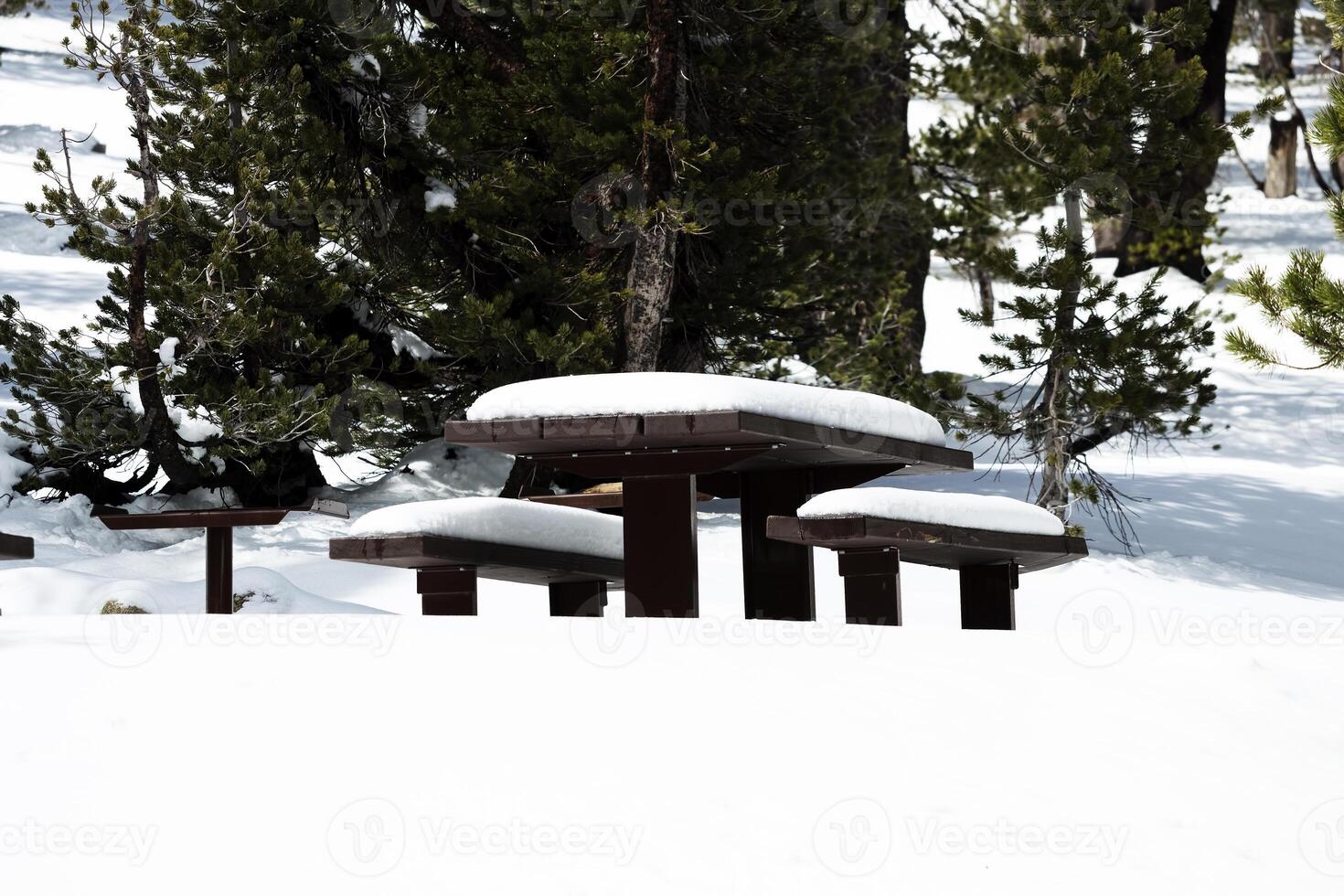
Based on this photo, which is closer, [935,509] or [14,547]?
[14,547]

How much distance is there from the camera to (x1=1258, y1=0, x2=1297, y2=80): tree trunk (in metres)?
23.7

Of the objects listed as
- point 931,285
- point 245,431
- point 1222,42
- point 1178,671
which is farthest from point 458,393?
point 931,285

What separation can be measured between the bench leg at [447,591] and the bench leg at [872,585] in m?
1.51

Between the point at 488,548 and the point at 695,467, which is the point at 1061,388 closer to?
the point at 695,467

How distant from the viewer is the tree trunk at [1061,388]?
11.5 m

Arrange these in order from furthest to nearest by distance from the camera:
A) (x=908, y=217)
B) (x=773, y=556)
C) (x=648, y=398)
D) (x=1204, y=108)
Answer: (x=1204, y=108) < (x=908, y=217) < (x=773, y=556) < (x=648, y=398)

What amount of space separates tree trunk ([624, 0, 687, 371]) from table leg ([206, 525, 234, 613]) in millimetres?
3807

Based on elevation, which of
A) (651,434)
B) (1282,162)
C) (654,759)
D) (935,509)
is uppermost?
(1282,162)

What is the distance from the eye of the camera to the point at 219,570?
8.26m

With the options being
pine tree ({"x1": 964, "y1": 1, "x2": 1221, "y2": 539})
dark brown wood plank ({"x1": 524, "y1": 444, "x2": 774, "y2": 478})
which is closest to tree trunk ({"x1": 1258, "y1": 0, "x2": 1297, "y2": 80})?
pine tree ({"x1": 964, "y1": 1, "x2": 1221, "y2": 539})

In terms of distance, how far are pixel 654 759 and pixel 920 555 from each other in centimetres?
275

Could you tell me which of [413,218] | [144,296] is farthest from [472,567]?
[413,218]

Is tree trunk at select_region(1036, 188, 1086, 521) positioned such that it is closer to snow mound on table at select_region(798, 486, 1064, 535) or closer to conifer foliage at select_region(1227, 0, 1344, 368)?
conifer foliage at select_region(1227, 0, 1344, 368)

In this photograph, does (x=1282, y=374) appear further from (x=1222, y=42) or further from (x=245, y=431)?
(x=245, y=431)
